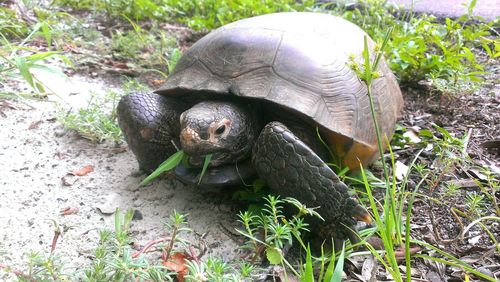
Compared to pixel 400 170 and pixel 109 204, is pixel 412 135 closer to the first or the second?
pixel 400 170

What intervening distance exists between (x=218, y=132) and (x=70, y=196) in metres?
0.73

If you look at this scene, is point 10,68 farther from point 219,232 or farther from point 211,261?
point 211,261

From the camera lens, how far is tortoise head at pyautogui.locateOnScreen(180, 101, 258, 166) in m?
1.89

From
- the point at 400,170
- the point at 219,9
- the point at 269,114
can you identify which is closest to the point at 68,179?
the point at 269,114

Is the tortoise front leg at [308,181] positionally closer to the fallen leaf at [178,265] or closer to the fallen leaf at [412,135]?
the fallen leaf at [178,265]

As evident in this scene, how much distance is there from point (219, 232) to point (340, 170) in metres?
0.65

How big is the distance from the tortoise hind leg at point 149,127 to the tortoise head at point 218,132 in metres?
0.24

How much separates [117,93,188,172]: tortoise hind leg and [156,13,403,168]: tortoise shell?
0.13m

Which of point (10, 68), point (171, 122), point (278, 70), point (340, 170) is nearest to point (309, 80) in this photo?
point (278, 70)

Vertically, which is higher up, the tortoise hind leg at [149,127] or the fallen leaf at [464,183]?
the tortoise hind leg at [149,127]

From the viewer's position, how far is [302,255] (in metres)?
1.85

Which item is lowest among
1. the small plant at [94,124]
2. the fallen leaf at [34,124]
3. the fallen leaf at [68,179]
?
the fallen leaf at [68,179]

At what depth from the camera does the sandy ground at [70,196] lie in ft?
5.89

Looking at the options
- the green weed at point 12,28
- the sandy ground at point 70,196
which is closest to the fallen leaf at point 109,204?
the sandy ground at point 70,196
